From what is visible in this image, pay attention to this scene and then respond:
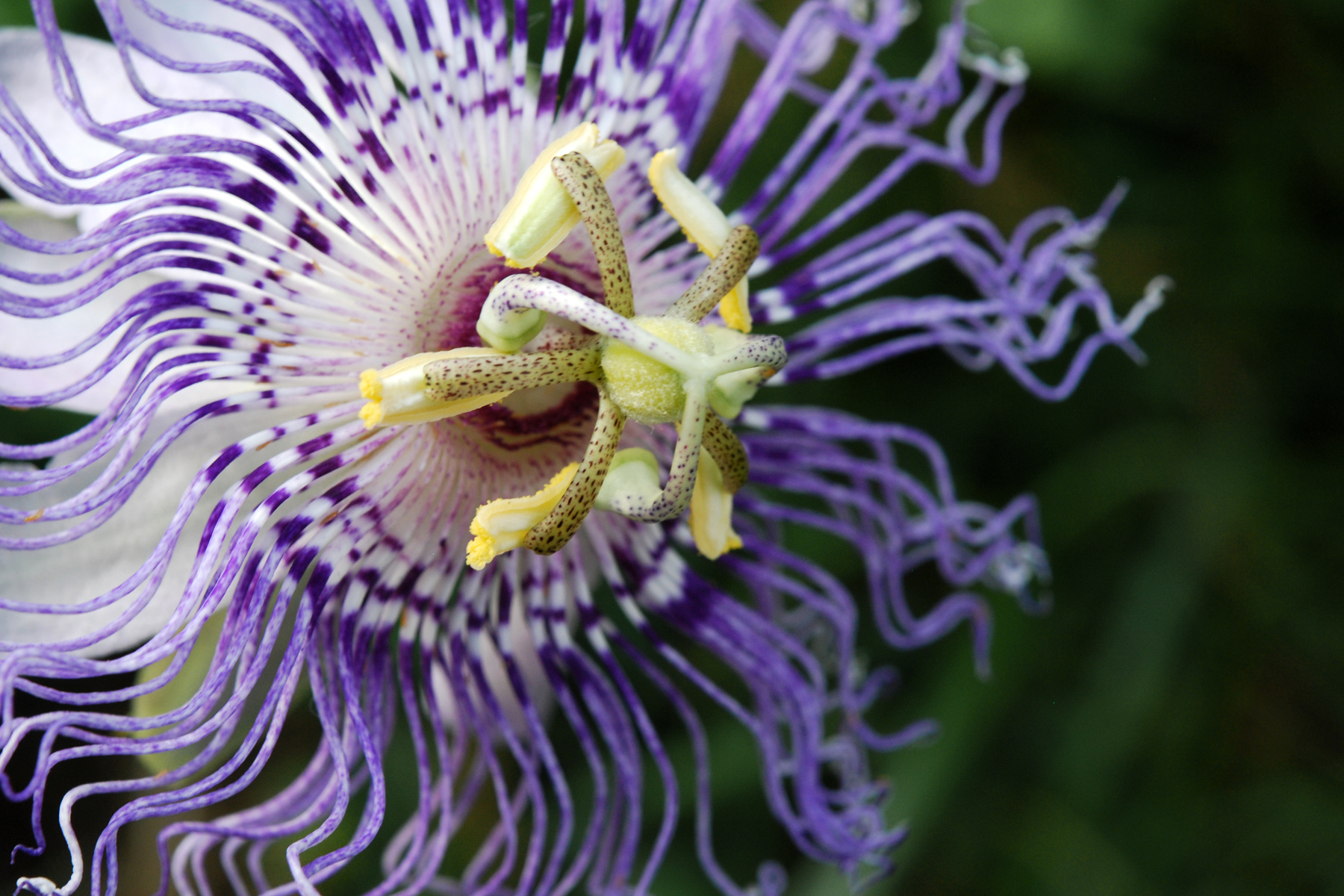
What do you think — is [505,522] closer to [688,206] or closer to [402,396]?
[402,396]

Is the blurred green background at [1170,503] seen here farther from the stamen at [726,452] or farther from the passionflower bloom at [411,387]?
the stamen at [726,452]

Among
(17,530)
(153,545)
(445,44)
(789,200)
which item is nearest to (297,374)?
(153,545)

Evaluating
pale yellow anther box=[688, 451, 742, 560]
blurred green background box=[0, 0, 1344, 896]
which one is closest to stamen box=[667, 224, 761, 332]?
pale yellow anther box=[688, 451, 742, 560]

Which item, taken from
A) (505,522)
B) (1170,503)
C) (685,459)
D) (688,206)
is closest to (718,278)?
(688,206)

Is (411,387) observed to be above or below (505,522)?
above

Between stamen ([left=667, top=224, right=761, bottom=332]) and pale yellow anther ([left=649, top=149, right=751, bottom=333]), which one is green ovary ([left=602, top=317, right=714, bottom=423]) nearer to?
stamen ([left=667, top=224, right=761, bottom=332])

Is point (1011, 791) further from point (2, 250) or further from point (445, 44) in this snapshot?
point (2, 250)
